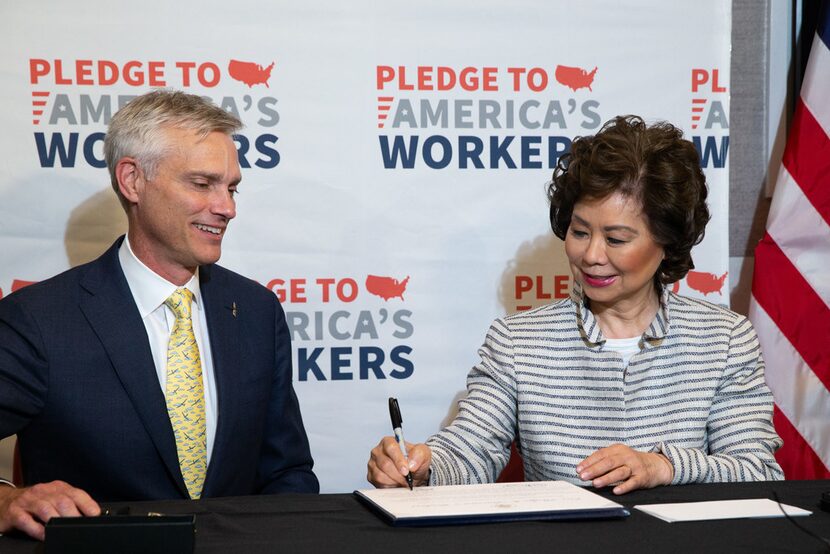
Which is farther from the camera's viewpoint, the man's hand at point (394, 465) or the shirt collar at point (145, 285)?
the shirt collar at point (145, 285)

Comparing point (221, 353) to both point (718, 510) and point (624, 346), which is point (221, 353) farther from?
point (718, 510)

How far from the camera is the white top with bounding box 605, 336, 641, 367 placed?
2.08 meters

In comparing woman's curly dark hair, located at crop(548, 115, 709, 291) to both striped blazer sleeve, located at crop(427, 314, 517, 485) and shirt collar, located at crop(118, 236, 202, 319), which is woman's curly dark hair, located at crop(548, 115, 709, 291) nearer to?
striped blazer sleeve, located at crop(427, 314, 517, 485)

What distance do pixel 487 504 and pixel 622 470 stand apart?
0.96 feet

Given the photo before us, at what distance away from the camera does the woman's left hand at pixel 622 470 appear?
153cm

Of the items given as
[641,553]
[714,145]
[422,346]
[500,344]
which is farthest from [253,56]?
[641,553]

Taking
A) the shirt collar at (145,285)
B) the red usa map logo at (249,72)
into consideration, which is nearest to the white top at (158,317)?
the shirt collar at (145,285)

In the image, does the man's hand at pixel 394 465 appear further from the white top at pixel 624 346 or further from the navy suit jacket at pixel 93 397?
the white top at pixel 624 346

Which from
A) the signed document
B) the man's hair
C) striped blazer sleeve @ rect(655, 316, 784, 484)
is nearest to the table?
the signed document

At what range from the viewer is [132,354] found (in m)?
1.92

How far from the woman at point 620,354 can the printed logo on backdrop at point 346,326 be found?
2.26 ft

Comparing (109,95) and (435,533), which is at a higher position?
(109,95)

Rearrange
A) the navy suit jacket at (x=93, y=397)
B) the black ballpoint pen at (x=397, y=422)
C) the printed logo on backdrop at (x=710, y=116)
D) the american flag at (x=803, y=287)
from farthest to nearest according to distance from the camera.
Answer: the printed logo on backdrop at (x=710, y=116) < the american flag at (x=803, y=287) < the navy suit jacket at (x=93, y=397) < the black ballpoint pen at (x=397, y=422)

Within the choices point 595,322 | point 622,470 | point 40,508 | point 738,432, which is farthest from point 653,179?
point 40,508
